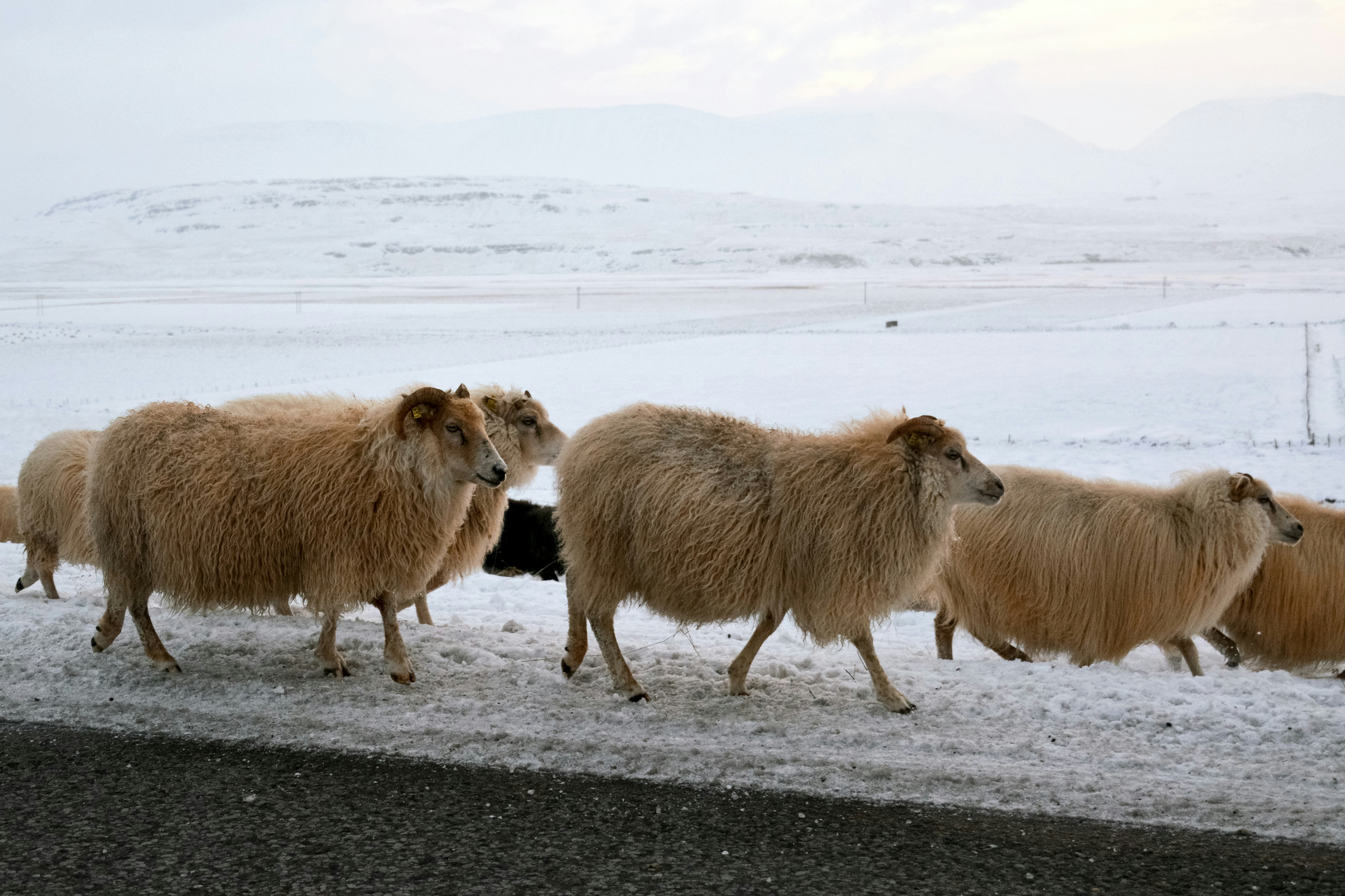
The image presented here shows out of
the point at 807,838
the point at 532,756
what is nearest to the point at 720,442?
the point at 532,756

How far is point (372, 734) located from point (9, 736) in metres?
1.83

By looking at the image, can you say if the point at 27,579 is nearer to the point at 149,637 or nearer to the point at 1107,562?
the point at 149,637

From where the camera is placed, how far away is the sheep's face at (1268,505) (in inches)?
300

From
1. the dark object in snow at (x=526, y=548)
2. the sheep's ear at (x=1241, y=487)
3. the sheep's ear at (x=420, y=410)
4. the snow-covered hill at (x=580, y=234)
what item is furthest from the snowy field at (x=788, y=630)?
the snow-covered hill at (x=580, y=234)

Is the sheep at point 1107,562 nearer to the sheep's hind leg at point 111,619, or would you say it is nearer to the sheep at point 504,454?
the sheep at point 504,454

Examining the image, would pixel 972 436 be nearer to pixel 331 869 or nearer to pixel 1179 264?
pixel 331 869

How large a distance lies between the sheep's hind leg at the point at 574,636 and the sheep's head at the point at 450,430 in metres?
0.80

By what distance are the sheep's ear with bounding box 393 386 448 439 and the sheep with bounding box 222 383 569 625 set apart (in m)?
1.15

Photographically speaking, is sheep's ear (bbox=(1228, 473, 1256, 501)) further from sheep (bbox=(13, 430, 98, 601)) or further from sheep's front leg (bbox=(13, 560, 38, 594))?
sheep's front leg (bbox=(13, 560, 38, 594))

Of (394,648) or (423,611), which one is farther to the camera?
(423,611)

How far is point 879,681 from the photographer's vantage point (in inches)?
247

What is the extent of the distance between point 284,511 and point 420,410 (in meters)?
1.01

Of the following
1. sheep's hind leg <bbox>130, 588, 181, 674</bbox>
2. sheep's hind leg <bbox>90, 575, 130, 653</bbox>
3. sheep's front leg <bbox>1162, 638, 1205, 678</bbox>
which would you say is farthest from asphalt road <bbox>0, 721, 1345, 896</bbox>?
sheep's front leg <bbox>1162, 638, 1205, 678</bbox>

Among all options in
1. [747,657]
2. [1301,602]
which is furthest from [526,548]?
[1301,602]
